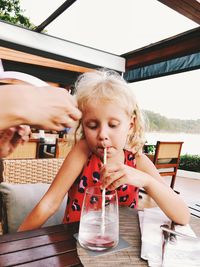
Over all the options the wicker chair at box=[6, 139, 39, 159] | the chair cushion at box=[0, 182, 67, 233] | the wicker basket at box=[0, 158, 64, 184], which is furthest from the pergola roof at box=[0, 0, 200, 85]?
the chair cushion at box=[0, 182, 67, 233]

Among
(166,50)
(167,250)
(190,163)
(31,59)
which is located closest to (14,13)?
(31,59)

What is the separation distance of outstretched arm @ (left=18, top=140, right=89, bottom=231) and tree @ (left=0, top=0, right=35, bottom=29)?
4.58 m

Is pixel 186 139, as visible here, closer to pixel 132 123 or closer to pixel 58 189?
pixel 132 123

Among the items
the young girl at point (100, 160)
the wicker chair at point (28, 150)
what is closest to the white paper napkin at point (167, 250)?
the young girl at point (100, 160)

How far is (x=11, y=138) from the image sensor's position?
2.66 ft

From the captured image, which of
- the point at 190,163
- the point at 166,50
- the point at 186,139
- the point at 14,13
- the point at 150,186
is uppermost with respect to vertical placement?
the point at 14,13

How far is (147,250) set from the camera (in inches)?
27.1

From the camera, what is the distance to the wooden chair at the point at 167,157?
4.31 m

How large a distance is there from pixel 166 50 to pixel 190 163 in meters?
4.02

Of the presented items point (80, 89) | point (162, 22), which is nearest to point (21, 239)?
point (80, 89)

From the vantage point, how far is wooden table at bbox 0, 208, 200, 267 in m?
0.60

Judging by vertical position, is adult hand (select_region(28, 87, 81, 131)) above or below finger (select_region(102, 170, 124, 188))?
above

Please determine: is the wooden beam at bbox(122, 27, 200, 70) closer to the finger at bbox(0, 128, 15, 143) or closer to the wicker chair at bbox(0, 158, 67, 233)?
the wicker chair at bbox(0, 158, 67, 233)

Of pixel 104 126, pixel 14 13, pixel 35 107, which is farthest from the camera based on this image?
pixel 14 13
